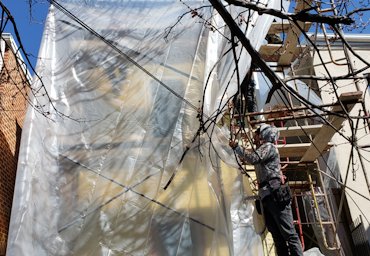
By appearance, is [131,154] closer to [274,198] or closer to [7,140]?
[274,198]

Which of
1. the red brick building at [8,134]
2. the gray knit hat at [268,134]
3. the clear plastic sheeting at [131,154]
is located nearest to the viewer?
the clear plastic sheeting at [131,154]

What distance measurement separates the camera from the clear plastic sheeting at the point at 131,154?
5379 millimetres

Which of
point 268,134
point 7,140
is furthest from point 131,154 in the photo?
point 7,140

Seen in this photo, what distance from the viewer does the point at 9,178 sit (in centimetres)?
688

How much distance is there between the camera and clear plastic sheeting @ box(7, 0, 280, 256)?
5.38 m

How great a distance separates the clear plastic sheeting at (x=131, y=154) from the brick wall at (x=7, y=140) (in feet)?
2.87

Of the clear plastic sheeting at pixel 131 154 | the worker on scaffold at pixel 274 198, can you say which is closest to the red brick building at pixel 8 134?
the clear plastic sheeting at pixel 131 154

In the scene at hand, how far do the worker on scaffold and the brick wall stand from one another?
3.26m

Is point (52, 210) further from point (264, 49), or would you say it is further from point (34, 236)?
point (264, 49)

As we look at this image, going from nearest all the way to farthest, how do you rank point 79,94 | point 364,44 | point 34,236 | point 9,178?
point 34,236, point 79,94, point 9,178, point 364,44

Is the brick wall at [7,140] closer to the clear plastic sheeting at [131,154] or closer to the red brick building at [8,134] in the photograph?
the red brick building at [8,134]

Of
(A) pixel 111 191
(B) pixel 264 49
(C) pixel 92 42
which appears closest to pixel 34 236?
(A) pixel 111 191

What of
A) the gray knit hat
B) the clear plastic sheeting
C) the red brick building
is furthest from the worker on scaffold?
the red brick building

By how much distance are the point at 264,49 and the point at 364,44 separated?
5.18 meters
